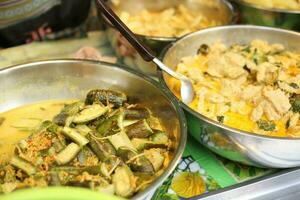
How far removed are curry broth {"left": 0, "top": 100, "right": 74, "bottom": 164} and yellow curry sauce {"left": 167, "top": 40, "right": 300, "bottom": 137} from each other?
39 centimetres

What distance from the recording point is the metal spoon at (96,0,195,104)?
139 cm

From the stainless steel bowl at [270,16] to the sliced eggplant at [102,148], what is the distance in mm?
975

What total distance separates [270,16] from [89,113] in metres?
0.93

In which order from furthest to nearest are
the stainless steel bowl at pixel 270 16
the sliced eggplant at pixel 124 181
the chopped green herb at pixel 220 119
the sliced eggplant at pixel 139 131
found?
1. the stainless steel bowl at pixel 270 16
2. the chopped green herb at pixel 220 119
3. the sliced eggplant at pixel 139 131
4. the sliced eggplant at pixel 124 181

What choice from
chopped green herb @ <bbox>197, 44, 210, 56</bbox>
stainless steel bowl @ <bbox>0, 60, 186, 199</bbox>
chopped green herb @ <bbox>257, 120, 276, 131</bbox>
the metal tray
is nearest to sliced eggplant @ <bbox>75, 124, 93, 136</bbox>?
stainless steel bowl @ <bbox>0, 60, 186, 199</bbox>

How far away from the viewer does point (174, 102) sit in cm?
127

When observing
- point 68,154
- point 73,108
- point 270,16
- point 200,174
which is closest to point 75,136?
point 68,154

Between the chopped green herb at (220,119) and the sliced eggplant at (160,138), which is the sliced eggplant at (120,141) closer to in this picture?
the sliced eggplant at (160,138)

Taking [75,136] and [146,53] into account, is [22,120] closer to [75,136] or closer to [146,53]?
[75,136]

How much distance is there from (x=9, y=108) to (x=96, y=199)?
706mm

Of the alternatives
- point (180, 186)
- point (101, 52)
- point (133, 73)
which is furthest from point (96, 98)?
point (101, 52)

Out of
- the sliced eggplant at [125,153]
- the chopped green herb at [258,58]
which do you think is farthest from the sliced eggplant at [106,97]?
the chopped green herb at [258,58]

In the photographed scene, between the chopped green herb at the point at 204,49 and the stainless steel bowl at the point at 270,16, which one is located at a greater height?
the stainless steel bowl at the point at 270,16

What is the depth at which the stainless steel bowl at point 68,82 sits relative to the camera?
139 cm
